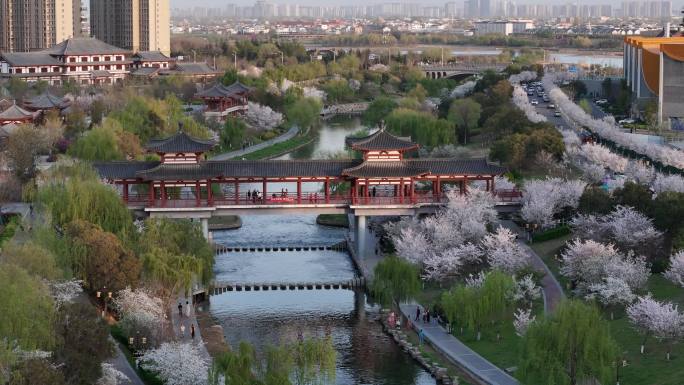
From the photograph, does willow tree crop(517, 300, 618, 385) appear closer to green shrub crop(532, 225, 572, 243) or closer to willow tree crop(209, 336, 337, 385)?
willow tree crop(209, 336, 337, 385)

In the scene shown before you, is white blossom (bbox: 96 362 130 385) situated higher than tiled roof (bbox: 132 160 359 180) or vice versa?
tiled roof (bbox: 132 160 359 180)

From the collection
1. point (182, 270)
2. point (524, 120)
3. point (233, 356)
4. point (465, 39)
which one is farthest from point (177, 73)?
point (465, 39)

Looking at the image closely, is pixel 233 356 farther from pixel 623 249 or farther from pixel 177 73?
pixel 177 73

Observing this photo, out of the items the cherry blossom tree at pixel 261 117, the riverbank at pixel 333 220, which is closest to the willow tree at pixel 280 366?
the riverbank at pixel 333 220

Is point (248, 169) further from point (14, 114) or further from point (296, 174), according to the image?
point (14, 114)

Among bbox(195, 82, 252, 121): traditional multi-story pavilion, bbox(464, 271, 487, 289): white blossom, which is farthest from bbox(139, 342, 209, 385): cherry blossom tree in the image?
bbox(195, 82, 252, 121): traditional multi-story pavilion

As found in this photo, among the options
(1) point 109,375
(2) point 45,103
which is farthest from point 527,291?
(2) point 45,103
